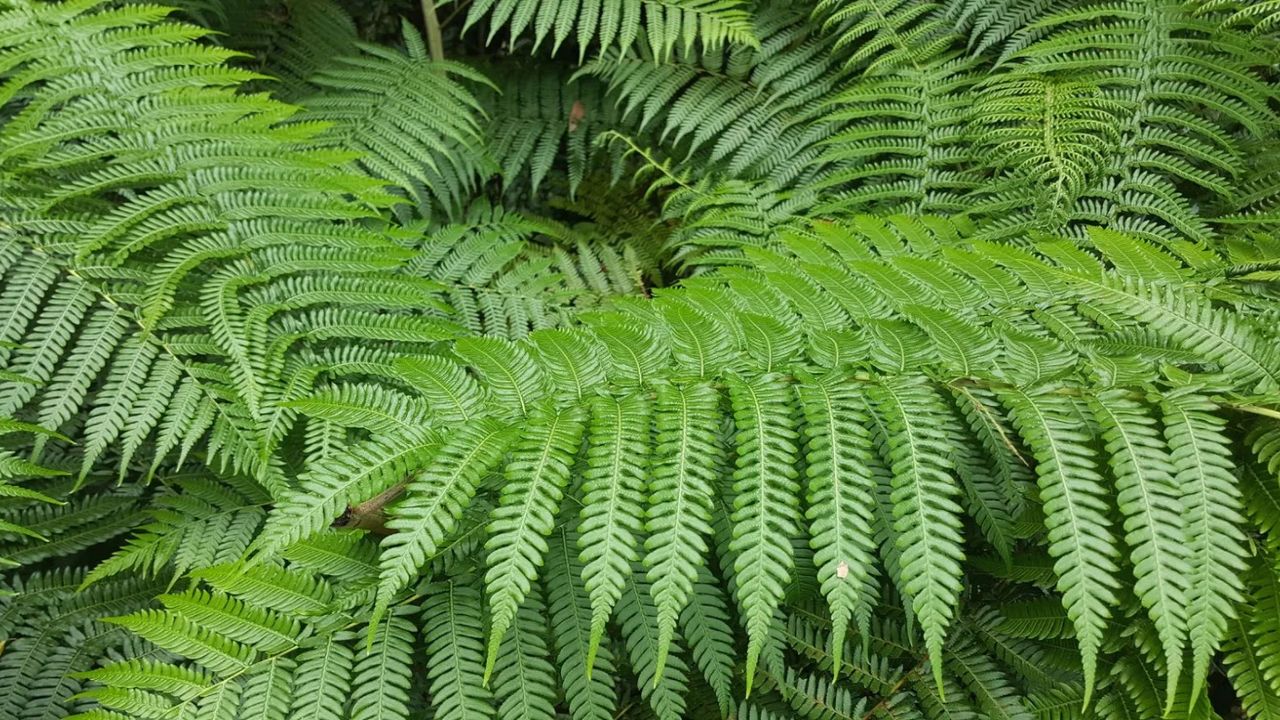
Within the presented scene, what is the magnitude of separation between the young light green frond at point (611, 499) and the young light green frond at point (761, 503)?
0.17 metres

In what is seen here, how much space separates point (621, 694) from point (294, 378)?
1.11 m

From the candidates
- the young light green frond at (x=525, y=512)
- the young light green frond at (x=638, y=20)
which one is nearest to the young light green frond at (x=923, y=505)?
the young light green frond at (x=525, y=512)

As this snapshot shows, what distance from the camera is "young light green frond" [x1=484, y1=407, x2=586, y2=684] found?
1.18 meters

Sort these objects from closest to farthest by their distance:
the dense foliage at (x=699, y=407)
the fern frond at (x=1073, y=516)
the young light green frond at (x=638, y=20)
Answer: the fern frond at (x=1073, y=516), the dense foliage at (x=699, y=407), the young light green frond at (x=638, y=20)

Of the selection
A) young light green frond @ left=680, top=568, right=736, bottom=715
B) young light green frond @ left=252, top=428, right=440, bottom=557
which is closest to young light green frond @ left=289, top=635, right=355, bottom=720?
young light green frond @ left=252, top=428, right=440, bottom=557

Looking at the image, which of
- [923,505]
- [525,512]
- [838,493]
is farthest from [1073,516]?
[525,512]

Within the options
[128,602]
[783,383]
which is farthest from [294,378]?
[783,383]

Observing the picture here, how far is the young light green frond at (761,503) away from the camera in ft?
3.95

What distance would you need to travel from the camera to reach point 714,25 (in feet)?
8.25

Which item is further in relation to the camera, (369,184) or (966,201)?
(966,201)

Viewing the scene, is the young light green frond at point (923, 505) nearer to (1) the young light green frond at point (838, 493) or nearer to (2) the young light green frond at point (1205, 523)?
(1) the young light green frond at point (838, 493)

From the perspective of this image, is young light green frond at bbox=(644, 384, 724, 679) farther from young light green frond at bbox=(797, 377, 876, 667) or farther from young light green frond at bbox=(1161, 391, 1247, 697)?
young light green frond at bbox=(1161, 391, 1247, 697)

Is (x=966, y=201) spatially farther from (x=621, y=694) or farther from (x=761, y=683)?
(x=621, y=694)

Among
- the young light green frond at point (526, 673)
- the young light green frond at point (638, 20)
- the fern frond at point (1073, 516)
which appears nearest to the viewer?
the fern frond at point (1073, 516)
